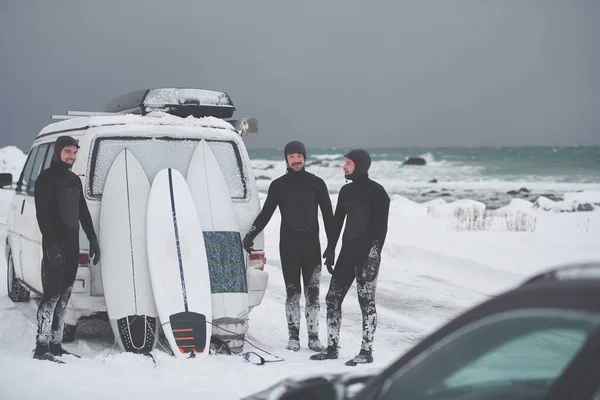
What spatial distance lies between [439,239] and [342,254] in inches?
344

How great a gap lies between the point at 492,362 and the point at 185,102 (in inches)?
268

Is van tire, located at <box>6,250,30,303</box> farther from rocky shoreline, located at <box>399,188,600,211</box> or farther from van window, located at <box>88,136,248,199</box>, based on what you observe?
rocky shoreline, located at <box>399,188,600,211</box>

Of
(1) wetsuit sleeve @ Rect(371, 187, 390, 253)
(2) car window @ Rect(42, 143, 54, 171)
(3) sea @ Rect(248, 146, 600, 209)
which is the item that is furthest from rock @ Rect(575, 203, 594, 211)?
(2) car window @ Rect(42, 143, 54, 171)

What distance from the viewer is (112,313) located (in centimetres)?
620

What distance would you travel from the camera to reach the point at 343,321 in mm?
8211

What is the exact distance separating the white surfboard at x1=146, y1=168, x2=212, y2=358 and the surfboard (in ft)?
0.32

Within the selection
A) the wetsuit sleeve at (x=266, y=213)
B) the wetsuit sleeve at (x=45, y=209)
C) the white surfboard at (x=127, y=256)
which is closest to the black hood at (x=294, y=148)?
the wetsuit sleeve at (x=266, y=213)

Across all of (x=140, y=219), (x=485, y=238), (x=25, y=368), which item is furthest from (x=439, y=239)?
(x=25, y=368)

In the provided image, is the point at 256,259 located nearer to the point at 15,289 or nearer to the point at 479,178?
the point at 15,289

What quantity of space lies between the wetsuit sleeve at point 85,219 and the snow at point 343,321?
3.44ft

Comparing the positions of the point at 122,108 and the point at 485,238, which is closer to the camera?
the point at 122,108

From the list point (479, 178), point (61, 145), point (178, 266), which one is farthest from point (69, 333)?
point (479, 178)

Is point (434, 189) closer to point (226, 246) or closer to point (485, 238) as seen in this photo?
point (485, 238)

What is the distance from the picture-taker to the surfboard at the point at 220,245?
21.2ft
